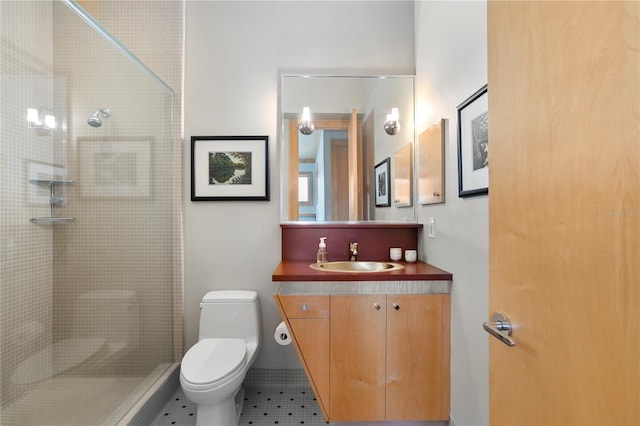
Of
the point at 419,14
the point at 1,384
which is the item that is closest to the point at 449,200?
the point at 419,14

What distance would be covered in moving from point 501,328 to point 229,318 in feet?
5.32

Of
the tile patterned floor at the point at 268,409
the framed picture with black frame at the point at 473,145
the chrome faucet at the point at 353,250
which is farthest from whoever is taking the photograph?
the chrome faucet at the point at 353,250

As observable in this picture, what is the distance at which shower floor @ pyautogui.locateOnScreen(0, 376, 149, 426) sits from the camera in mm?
1325

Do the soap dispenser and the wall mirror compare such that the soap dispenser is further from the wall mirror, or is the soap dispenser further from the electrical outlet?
the electrical outlet

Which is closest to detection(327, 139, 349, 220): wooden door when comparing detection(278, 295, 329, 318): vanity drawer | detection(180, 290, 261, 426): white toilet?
detection(278, 295, 329, 318): vanity drawer

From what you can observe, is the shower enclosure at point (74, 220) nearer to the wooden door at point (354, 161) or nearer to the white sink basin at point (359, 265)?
the white sink basin at point (359, 265)

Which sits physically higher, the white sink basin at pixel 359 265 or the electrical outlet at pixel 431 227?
the electrical outlet at pixel 431 227

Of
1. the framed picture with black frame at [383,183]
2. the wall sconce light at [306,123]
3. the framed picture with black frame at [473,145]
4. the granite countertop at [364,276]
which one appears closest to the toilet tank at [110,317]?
the granite countertop at [364,276]

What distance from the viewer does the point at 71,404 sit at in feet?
4.69

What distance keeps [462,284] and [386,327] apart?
44cm

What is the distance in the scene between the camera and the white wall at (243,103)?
2.11 meters

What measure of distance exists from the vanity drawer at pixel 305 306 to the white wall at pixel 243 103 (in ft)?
1.88

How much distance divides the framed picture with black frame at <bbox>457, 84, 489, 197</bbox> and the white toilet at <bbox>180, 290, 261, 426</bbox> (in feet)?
4.72

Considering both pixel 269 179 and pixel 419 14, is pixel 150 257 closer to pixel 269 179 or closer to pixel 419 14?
pixel 269 179
